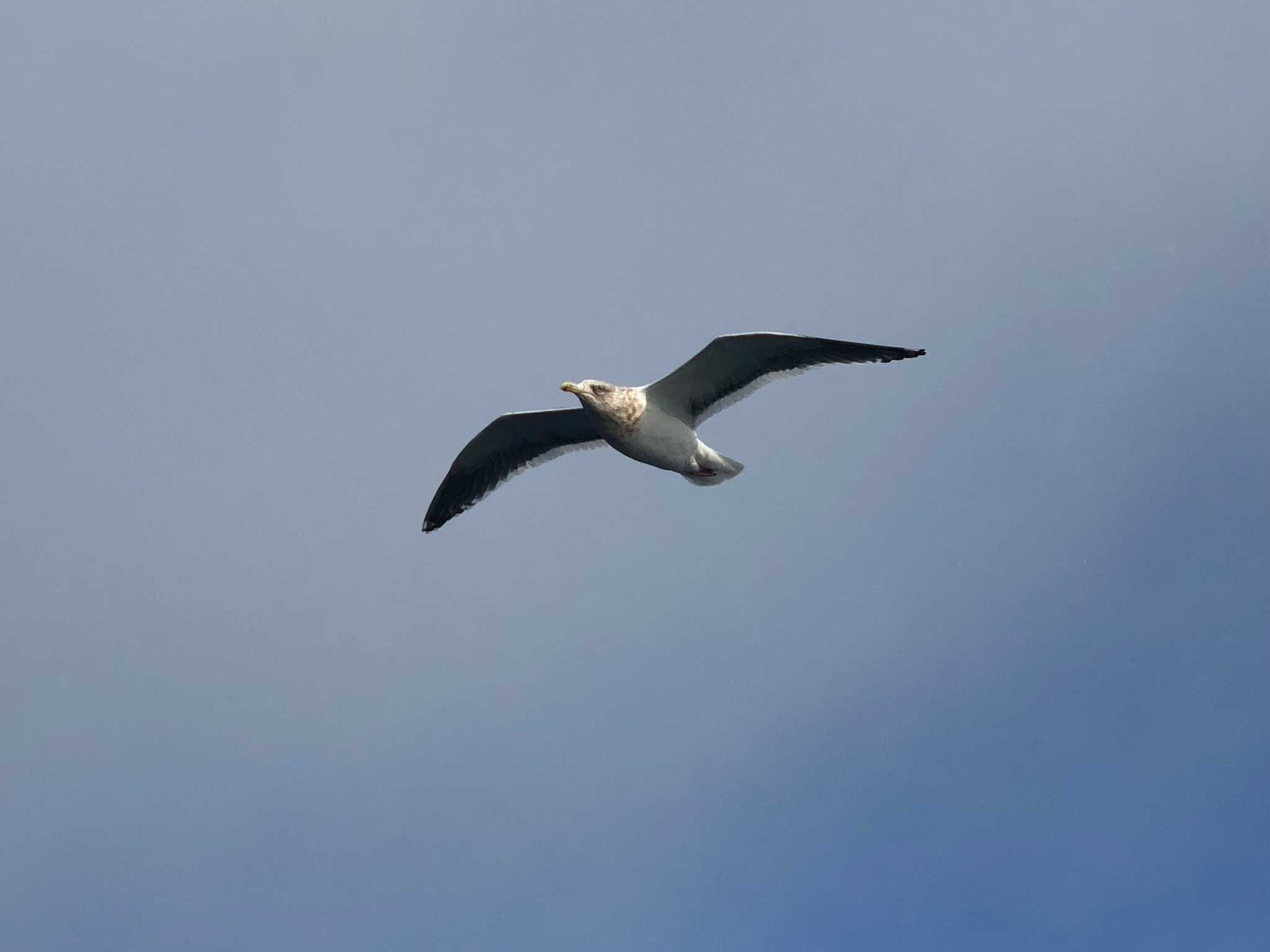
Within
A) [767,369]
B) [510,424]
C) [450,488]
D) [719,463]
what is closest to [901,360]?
[767,369]

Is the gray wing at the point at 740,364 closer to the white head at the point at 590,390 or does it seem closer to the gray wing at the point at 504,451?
the white head at the point at 590,390

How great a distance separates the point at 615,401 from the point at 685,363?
120cm

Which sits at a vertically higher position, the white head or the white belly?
the white head

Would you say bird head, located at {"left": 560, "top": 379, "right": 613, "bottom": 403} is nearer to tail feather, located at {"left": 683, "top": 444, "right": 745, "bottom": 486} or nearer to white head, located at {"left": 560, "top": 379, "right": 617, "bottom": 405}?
white head, located at {"left": 560, "top": 379, "right": 617, "bottom": 405}

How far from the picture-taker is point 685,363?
18750 millimetres

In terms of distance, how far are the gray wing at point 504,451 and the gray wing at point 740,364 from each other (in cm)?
198

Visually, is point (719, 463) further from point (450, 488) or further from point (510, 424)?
point (450, 488)

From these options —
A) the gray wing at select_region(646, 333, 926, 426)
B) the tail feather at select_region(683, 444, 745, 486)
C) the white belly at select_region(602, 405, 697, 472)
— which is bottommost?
the tail feather at select_region(683, 444, 745, 486)

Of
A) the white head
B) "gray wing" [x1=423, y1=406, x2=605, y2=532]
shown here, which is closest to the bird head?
the white head

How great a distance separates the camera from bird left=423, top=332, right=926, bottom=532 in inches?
733

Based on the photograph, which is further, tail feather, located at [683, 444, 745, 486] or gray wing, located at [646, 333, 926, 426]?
tail feather, located at [683, 444, 745, 486]

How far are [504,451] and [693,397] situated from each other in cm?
417

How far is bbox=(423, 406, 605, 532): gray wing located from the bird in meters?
0.05

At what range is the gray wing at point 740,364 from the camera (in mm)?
18500
